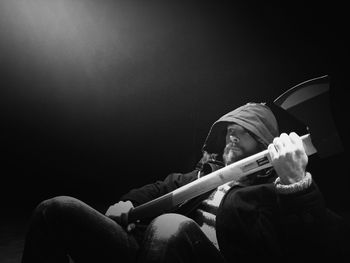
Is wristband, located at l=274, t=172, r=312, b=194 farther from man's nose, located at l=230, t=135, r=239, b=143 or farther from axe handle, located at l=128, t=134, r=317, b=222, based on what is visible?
man's nose, located at l=230, t=135, r=239, b=143

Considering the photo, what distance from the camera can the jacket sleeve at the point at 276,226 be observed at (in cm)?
106

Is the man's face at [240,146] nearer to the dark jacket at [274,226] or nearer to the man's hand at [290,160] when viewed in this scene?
the dark jacket at [274,226]

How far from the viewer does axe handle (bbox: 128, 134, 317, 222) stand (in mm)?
1225

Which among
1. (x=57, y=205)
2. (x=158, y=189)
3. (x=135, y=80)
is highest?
(x=135, y=80)

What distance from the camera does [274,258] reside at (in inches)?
44.3

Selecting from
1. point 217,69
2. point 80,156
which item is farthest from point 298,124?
point 80,156

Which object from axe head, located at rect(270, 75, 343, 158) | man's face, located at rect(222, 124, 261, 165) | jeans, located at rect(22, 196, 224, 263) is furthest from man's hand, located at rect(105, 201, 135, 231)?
axe head, located at rect(270, 75, 343, 158)

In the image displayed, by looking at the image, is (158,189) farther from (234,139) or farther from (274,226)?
(274,226)

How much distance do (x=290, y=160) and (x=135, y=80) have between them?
1.63 meters

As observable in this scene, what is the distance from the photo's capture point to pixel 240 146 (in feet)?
4.80

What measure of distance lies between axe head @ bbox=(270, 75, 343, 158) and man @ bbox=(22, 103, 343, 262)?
0.40ft

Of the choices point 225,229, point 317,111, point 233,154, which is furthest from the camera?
point 233,154

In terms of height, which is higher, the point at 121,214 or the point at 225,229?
the point at 121,214

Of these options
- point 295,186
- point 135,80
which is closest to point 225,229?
point 295,186
